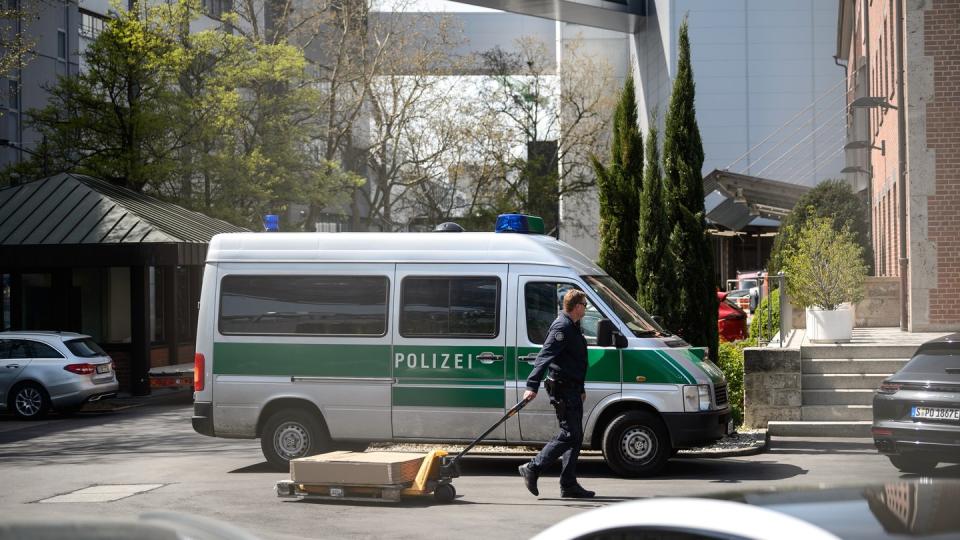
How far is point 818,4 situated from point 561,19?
12.8 meters

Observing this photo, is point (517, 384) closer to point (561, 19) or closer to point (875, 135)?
point (875, 135)

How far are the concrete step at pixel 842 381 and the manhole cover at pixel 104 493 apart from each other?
9260 millimetres

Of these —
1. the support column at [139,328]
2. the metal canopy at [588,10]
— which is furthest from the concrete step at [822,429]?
the metal canopy at [588,10]

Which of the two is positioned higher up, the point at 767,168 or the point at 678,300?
the point at 767,168

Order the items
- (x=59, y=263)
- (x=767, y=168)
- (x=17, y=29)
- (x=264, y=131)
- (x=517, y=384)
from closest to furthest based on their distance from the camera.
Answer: (x=517, y=384)
(x=59, y=263)
(x=264, y=131)
(x=17, y=29)
(x=767, y=168)

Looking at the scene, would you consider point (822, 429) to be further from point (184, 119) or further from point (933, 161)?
point (184, 119)

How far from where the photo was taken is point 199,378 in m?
14.2

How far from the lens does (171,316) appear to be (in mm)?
32781

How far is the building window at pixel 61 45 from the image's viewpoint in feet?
Answer: 163

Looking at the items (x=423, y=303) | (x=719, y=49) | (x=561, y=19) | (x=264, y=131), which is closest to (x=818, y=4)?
(x=719, y=49)

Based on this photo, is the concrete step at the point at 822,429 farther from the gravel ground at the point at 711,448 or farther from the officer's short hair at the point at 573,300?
the officer's short hair at the point at 573,300

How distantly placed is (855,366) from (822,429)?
1507 mm

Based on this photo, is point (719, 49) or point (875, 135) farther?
point (719, 49)

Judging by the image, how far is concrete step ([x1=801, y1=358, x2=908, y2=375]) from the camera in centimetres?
1784
